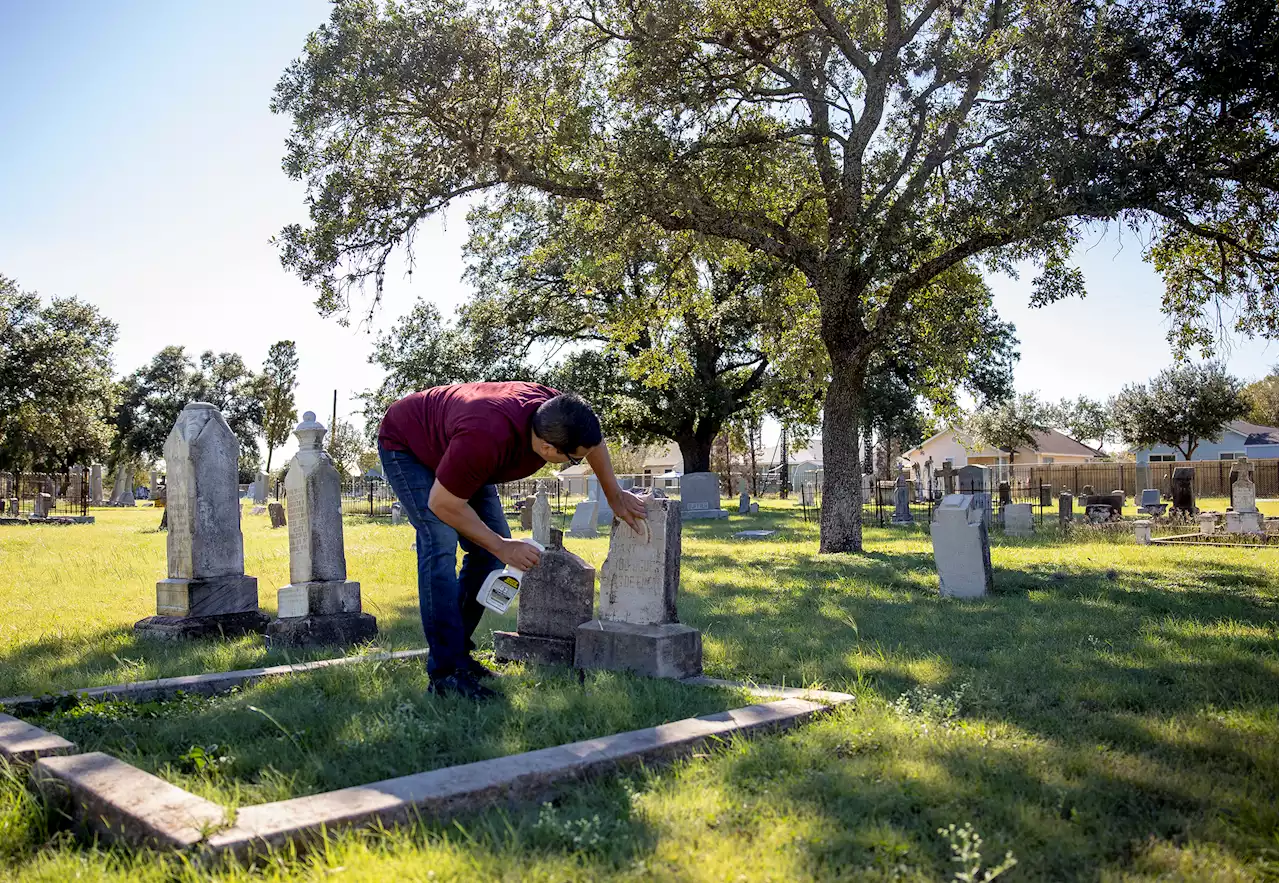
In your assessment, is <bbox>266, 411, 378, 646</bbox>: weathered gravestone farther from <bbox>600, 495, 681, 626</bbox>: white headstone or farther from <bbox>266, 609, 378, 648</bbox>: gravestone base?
<bbox>600, 495, 681, 626</bbox>: white headstone

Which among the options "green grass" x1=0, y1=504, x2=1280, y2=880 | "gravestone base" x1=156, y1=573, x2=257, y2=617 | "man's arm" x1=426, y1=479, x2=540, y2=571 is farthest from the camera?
"gravestone base" x1=156, y1=573, x2=257, y2=617

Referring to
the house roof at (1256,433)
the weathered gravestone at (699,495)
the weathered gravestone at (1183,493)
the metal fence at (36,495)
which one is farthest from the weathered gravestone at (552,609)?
the house roof at (1256,433)

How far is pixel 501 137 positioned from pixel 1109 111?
8.29m

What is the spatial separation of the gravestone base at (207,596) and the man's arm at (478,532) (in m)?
4.26

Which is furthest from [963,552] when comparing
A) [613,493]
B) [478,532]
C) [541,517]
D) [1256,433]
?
[1256,433]

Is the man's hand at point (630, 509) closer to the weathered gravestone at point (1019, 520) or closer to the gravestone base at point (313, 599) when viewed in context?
the gravestone base at point (313, 599)

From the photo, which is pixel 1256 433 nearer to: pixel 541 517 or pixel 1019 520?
pixel 1019 520

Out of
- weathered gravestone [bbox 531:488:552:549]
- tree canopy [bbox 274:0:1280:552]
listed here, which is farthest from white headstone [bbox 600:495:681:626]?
weathered gravestone [bbox 531:488:552:549]

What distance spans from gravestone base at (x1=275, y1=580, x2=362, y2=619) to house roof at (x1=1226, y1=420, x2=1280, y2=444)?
6273cm

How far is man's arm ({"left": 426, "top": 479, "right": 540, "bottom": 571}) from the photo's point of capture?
408cm

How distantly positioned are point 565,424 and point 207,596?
477 centimetres

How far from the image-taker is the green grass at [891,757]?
2.62 m

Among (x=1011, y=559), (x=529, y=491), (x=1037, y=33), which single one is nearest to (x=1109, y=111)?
(x=1037, y=33)

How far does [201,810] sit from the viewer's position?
2.75 meters
